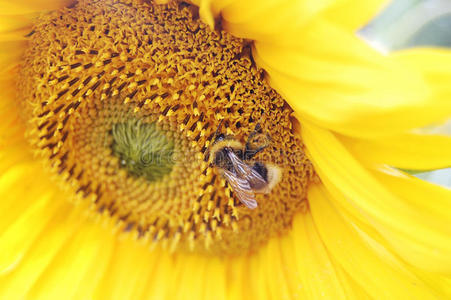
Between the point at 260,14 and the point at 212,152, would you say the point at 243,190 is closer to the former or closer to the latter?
the point at 212,152

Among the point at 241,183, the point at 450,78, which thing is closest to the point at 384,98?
the point at 450,78

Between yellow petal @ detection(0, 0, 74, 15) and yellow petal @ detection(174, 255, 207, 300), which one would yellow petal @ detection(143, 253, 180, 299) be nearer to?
yellow petal @ detection(174, 255, 207, 300)

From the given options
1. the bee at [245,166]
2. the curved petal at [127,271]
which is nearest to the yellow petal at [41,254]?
the curved petal at [127,271]

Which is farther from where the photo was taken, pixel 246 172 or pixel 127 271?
pixel 127 271

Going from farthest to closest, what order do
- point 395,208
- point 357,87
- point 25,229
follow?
point 25,229 < point 395,208 < point 357,87

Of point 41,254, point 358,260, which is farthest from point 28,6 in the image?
point 358,260

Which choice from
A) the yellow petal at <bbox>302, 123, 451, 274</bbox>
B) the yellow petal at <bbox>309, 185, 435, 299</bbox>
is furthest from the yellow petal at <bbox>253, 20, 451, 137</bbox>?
the yellow petal at <bbox>309, 185, 435, 299</bbox>
